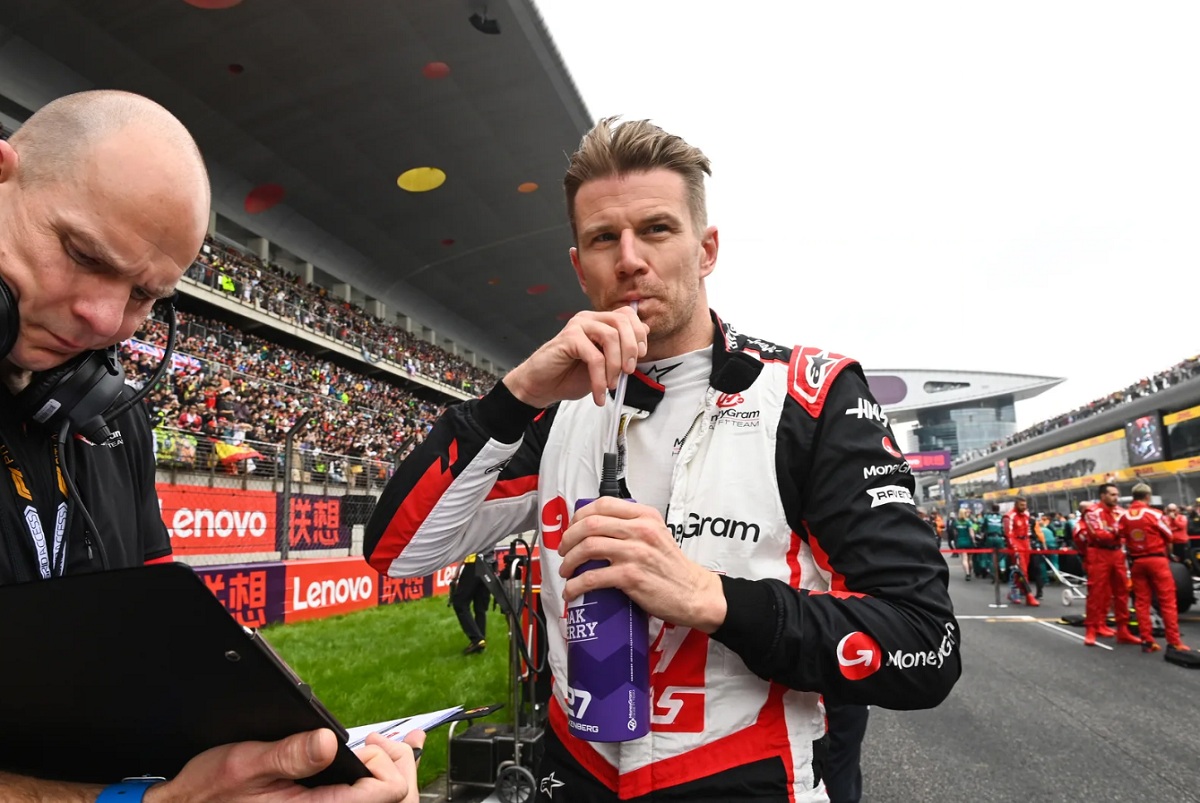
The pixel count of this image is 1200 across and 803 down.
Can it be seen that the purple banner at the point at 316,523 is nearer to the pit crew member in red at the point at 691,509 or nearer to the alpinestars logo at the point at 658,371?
the pit crew member in red at the point at 691,509

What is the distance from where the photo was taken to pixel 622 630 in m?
1.08

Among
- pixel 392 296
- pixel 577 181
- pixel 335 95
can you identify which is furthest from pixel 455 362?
pixel 577 181

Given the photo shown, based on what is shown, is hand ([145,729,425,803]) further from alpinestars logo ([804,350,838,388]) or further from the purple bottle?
alpinestars logo ([804,350,838,388])

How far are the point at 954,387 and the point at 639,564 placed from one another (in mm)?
89937

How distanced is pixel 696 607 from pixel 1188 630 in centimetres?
1113

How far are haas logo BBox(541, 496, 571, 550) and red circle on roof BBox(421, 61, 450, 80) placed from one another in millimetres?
16295

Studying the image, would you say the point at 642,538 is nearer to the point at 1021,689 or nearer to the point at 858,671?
the point at 858,671

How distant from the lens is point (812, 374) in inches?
52.6

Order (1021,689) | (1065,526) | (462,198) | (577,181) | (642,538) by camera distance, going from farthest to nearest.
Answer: (462,198) < (1065,526) < (1021,689) < (577,181) < (642,538)

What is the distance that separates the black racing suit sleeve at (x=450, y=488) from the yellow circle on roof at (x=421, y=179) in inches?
781

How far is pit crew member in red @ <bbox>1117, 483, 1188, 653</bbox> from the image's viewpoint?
7527 millimetres

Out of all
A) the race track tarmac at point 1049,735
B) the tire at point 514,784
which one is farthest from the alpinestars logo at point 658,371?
the race track tarmac at point 1049,735

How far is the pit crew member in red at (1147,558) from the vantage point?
7.53 m

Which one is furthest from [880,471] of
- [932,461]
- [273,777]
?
[932,461]
